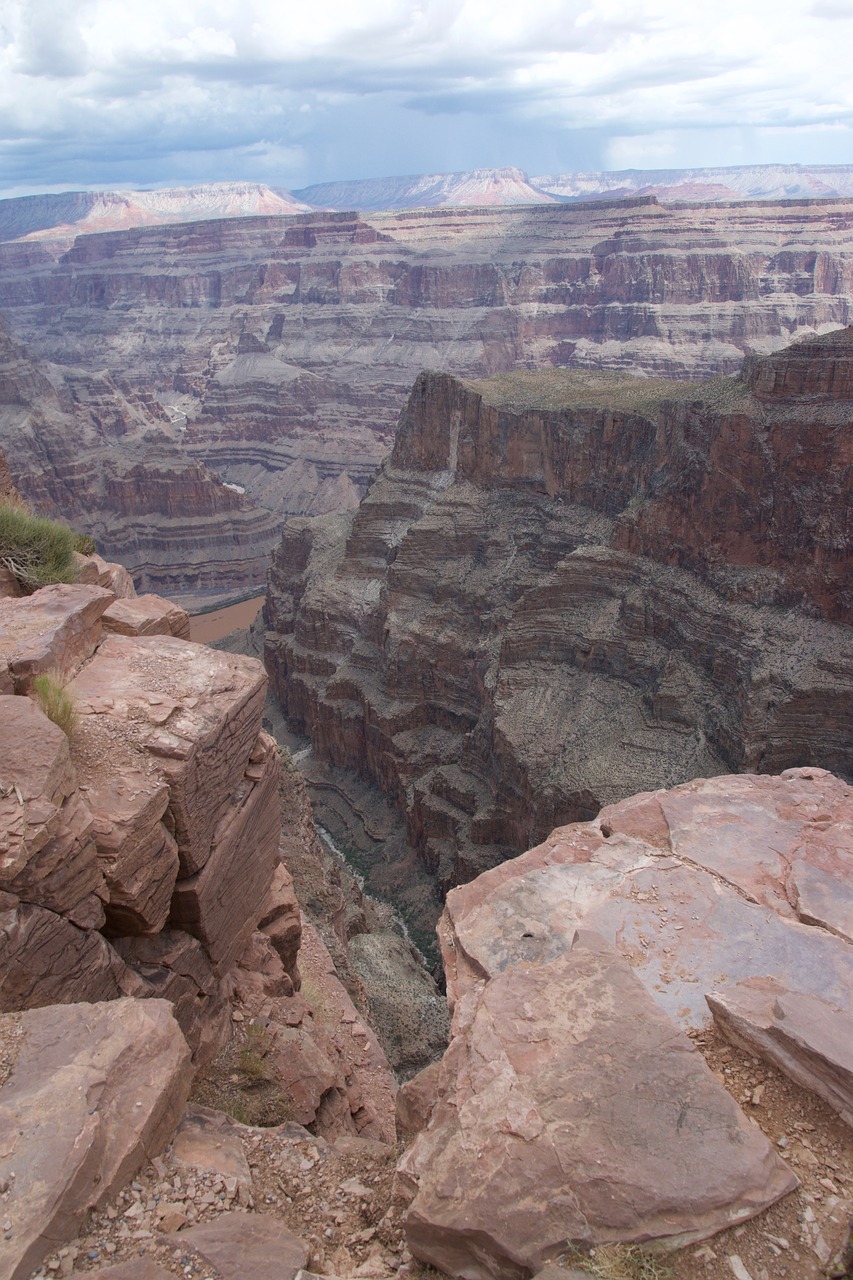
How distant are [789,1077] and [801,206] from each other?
128606mm

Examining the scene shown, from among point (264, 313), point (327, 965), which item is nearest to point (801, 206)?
point (264, 313)

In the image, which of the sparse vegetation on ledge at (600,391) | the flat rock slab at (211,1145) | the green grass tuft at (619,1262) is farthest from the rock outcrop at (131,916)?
the sparse vegetation on ledge at (600,391)

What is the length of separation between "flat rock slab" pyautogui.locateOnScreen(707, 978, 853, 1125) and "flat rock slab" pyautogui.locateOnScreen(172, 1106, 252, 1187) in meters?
4.17

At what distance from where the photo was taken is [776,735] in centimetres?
2794

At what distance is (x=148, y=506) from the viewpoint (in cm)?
7706

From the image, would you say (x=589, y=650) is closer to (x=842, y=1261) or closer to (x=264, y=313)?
(x=842, y=1261)

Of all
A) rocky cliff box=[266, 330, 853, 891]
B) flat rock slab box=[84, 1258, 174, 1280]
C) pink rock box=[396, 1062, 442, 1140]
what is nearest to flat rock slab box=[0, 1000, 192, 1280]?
flat rock slab box=[84, 1258, 174, 1280]

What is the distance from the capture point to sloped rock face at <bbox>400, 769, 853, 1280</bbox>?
613 cm

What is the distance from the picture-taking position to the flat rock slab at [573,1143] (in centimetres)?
604

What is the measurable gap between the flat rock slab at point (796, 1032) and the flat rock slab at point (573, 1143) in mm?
504

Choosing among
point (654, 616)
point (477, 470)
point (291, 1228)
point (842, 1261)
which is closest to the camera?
point (842, 1261)

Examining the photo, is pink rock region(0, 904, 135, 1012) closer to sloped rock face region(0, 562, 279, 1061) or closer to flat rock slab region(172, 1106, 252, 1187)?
sloped rock face region(0, 562, 279, 1061)

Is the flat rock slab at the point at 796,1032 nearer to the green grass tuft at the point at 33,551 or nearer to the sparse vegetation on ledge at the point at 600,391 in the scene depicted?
the green grass tuft at the point at 33,551

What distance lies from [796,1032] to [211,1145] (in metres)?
4.90
